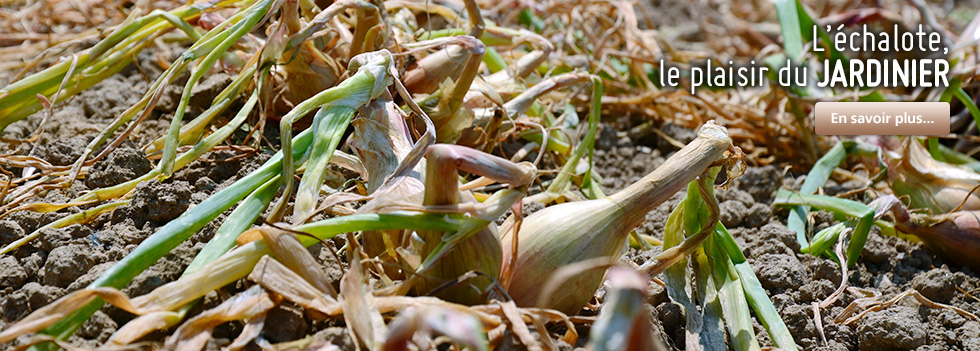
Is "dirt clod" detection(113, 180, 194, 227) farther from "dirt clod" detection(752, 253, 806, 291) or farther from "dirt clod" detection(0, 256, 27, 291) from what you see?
"dirt clod" detection(752, 253, 806, 291)

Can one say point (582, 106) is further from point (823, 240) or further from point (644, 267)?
point (644, 267)

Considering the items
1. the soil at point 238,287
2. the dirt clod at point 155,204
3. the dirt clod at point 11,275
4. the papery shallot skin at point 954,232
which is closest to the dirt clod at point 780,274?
the soil at point 238,287

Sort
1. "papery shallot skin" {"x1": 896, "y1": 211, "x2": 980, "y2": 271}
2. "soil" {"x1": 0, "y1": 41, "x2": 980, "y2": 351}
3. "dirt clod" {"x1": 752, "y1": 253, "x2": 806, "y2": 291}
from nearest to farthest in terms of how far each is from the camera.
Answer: "soil" {"x1": 0, "y1": 41, "x2": 980, "y2": 351} < "dirt clod" {"x1": 752, "y1": 253, "x2": 806, "y2": 291} < "papery shallot skin" {"x1": 896, "y1": 211, "x2": 980, "y2": 271}

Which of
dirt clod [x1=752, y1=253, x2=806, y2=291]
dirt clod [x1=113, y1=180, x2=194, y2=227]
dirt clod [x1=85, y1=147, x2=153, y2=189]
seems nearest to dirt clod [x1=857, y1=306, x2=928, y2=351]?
dirt clod [x1=752, y1=253, x2=806, y2=291]

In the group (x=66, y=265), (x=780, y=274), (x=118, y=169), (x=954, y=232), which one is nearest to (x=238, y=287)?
(x=66, y=265)

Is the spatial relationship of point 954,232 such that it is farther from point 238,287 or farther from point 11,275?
point 11,275

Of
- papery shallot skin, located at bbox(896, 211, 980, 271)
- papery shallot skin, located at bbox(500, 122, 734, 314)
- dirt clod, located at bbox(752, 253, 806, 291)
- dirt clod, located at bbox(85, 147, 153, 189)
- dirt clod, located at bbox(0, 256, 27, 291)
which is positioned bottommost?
papery shallot skin, located at bbox(896, 211, 980, 271)

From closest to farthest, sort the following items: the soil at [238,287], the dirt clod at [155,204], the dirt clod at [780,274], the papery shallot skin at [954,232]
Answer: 1. the soil at [238,287]
2. the dirt clod at [155,204]
3. the dirt clod at [780,274]
4. the papery shallot skin at [954,232]

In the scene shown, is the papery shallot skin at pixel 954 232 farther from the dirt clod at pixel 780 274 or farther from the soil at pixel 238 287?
the dirt clod at pixel 780 274

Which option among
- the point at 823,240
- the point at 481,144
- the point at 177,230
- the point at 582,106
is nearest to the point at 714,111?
the point at 582,106
